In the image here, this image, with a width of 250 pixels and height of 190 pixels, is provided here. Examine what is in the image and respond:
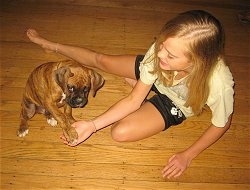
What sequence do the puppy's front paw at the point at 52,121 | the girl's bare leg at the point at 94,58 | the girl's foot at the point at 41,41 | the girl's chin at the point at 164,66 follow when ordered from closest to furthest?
1. the girl's chin at the point at 164,66
2. the puppy's front paw at the point at 52,121
3. the girl's bare leg at the point at 94,58
4. the girl's foot at the point at 41,41

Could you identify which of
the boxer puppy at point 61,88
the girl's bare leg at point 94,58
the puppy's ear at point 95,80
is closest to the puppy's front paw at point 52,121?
the boxer puppy at point 61,88

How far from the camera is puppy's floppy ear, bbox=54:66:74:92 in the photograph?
1.95 m

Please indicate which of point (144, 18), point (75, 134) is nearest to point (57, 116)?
point (75, 134)

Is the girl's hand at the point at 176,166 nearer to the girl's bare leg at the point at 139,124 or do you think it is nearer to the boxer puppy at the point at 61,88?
the girl's bare leg at the point at 139,124

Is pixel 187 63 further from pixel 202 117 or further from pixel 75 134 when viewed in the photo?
pixel 202 117

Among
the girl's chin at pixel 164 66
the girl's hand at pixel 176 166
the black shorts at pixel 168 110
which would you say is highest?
the girl's chin at pixel 164 66

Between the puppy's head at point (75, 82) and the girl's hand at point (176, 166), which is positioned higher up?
the puppy's head at point (75, 82)

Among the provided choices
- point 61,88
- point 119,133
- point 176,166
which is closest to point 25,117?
point 61,88

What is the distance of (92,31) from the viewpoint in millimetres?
3117

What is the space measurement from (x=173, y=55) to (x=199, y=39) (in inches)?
6.4

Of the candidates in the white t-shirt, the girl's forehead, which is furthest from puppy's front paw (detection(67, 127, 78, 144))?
the girl's forehead

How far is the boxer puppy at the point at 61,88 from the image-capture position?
1988 mm

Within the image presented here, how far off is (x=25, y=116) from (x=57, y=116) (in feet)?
1.03

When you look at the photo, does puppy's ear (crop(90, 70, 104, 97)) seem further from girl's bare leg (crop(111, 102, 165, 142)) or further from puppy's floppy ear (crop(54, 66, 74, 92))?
girl's bare leg (crop(111, 102, 165, 142))
